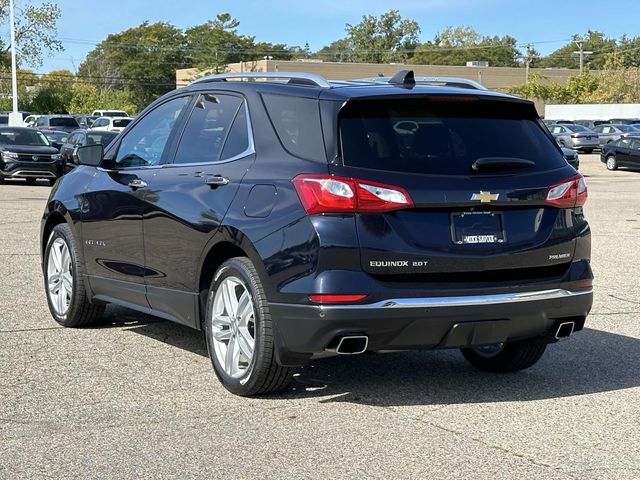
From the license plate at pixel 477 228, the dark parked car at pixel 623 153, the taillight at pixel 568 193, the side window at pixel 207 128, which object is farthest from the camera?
the dark parked car at pixel 623 153

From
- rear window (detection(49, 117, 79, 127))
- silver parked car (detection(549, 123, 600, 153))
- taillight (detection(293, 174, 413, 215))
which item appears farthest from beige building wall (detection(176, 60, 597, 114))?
taillight (detection(293, 174, 413, 215))

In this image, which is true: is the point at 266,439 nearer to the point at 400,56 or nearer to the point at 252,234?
the point at 252,234

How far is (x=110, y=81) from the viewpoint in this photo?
13100 centimetres

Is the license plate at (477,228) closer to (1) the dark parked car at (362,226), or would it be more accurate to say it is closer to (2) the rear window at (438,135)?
(1) the dark parked car at (362,226)

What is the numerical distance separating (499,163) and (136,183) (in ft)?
8.50

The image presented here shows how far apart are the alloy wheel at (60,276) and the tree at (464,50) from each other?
492 ft

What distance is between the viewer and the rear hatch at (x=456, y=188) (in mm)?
5586

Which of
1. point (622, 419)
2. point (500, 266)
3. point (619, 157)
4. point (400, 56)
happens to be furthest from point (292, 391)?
point (400, 56)

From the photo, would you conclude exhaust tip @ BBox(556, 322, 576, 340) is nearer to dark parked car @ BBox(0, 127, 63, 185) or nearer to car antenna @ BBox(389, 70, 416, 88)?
car antenna @ BBox(389, 70, 416, 88)

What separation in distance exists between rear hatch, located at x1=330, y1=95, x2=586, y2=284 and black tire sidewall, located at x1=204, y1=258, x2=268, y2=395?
705mm

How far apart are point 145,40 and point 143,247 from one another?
128 metres

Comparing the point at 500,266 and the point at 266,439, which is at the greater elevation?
the point at 500,266

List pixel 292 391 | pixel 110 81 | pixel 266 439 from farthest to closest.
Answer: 1. pixel 110 81
2. pixel 292 391
3. pixel 266 439

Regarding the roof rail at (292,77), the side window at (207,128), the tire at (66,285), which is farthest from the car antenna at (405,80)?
the tire at (66,285)
